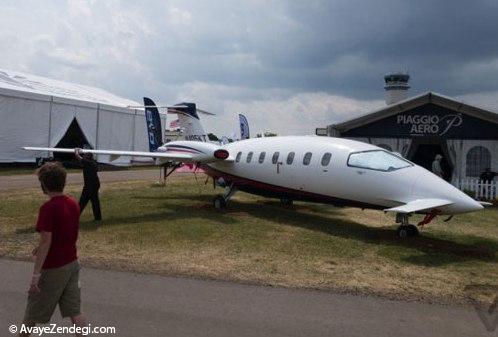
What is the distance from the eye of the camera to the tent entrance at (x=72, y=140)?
36656 millimetres

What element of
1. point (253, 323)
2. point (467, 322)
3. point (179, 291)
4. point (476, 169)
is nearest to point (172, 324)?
point (253, 323)

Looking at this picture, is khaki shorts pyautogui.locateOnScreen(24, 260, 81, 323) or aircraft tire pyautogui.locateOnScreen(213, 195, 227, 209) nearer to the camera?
khaki shorts pyautogui.locateOnScreen(24, 260, 81, 323)

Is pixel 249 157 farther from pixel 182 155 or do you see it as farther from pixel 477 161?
pixel 477 161

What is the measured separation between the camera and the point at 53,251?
4.64m

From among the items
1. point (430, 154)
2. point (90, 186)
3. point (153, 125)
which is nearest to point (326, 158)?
point (90, 186)

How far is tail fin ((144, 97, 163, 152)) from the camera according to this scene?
23.0 m

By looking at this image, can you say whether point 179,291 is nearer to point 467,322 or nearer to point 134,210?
point 467,322

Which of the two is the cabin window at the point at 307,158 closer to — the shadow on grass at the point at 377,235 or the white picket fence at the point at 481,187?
the shadow on grass at the point at 377,235

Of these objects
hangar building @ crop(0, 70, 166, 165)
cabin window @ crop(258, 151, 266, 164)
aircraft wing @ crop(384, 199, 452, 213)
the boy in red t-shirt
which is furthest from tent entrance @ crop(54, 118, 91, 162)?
the boy in red t-shirt

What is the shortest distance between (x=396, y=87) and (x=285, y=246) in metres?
25.2

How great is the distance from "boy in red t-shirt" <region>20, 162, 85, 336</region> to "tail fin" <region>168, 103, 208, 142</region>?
55.8ft

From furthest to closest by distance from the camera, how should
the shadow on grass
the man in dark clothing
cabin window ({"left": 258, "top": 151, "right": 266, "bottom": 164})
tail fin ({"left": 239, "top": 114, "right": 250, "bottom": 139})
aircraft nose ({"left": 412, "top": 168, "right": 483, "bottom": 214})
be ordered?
tail fin ({"left": 239, "top": 114, "right": 250, "bottom": 139})
cabin window ({"left": 258, "top": 151, "right": 266, "bottom": 164})
the man in dark clothing
aircraft nose ({"left": 412, "top": 168, "right": 483, "bottom": 214})
the shadow on grass

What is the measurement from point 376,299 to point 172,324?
2.93 m

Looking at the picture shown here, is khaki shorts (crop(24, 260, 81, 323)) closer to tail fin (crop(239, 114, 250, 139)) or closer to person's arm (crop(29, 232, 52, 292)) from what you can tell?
person's arm (crop(29, 232, 52, 292))
